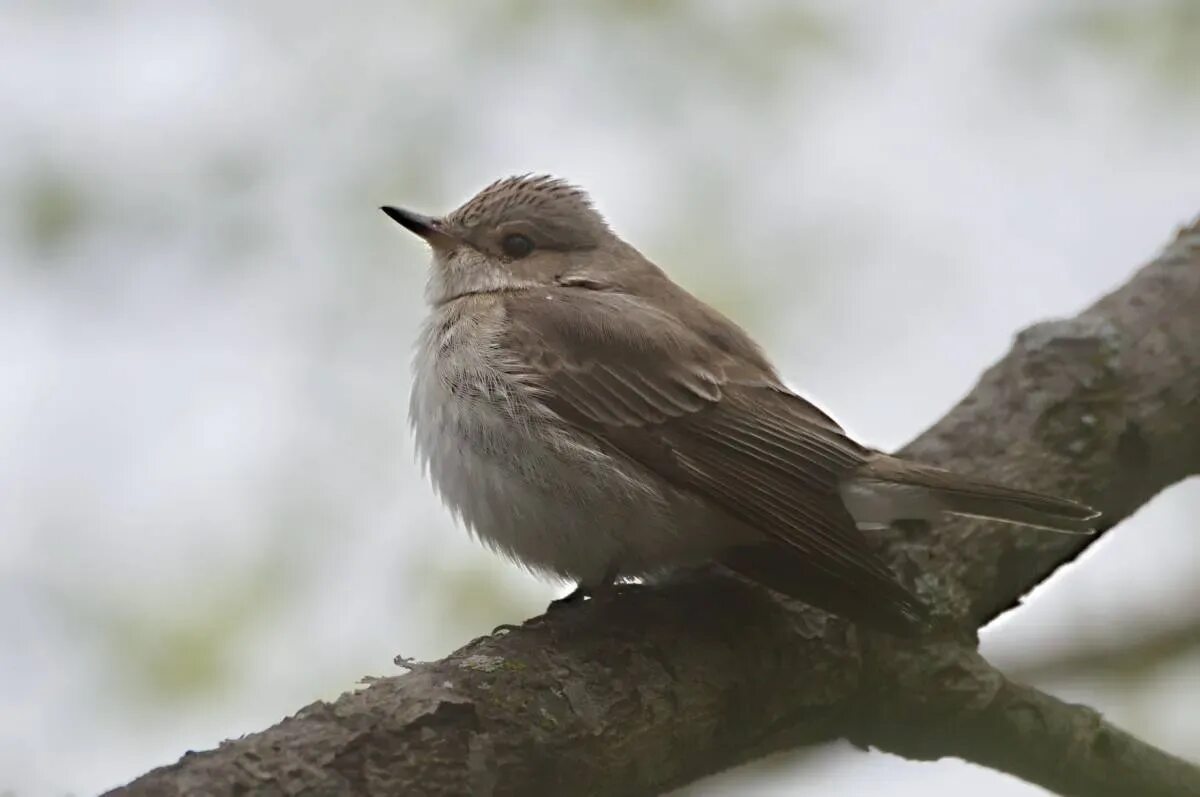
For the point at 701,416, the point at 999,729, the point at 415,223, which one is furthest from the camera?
the point at 415,223

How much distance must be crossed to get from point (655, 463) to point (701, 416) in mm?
229

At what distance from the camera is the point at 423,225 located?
16.5 feet

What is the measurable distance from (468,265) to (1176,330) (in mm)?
2414

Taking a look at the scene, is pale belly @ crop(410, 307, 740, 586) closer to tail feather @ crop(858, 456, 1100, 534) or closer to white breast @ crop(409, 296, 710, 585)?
white breast @ crop(409, 296, 710, 585)

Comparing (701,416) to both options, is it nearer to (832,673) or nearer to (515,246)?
(832,673)

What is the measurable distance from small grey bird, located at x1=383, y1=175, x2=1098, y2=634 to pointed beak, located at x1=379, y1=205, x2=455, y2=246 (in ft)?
1.84

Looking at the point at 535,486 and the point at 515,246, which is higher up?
the point at 515,246

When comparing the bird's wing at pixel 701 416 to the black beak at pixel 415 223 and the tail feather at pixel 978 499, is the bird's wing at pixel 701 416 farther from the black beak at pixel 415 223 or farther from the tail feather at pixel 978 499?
the black beak at pixel 415 223

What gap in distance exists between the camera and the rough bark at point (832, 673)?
9.10 feet

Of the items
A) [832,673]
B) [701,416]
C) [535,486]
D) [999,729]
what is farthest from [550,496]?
[999,729]

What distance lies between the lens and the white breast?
3.91m

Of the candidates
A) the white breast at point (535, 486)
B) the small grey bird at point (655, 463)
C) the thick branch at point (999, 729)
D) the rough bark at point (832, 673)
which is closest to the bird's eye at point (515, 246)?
the small grey bird at point (655, 463)

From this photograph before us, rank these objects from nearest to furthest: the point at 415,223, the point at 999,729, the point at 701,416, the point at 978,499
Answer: the point at 999,729 → the point at 978,499 → the point at 701,416 → the point at 415,223

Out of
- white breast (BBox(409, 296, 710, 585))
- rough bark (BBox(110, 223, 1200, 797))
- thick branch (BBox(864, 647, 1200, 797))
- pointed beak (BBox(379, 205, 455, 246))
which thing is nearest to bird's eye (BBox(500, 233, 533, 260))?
pointed beak (BBox(379, 205, 455, 246))
